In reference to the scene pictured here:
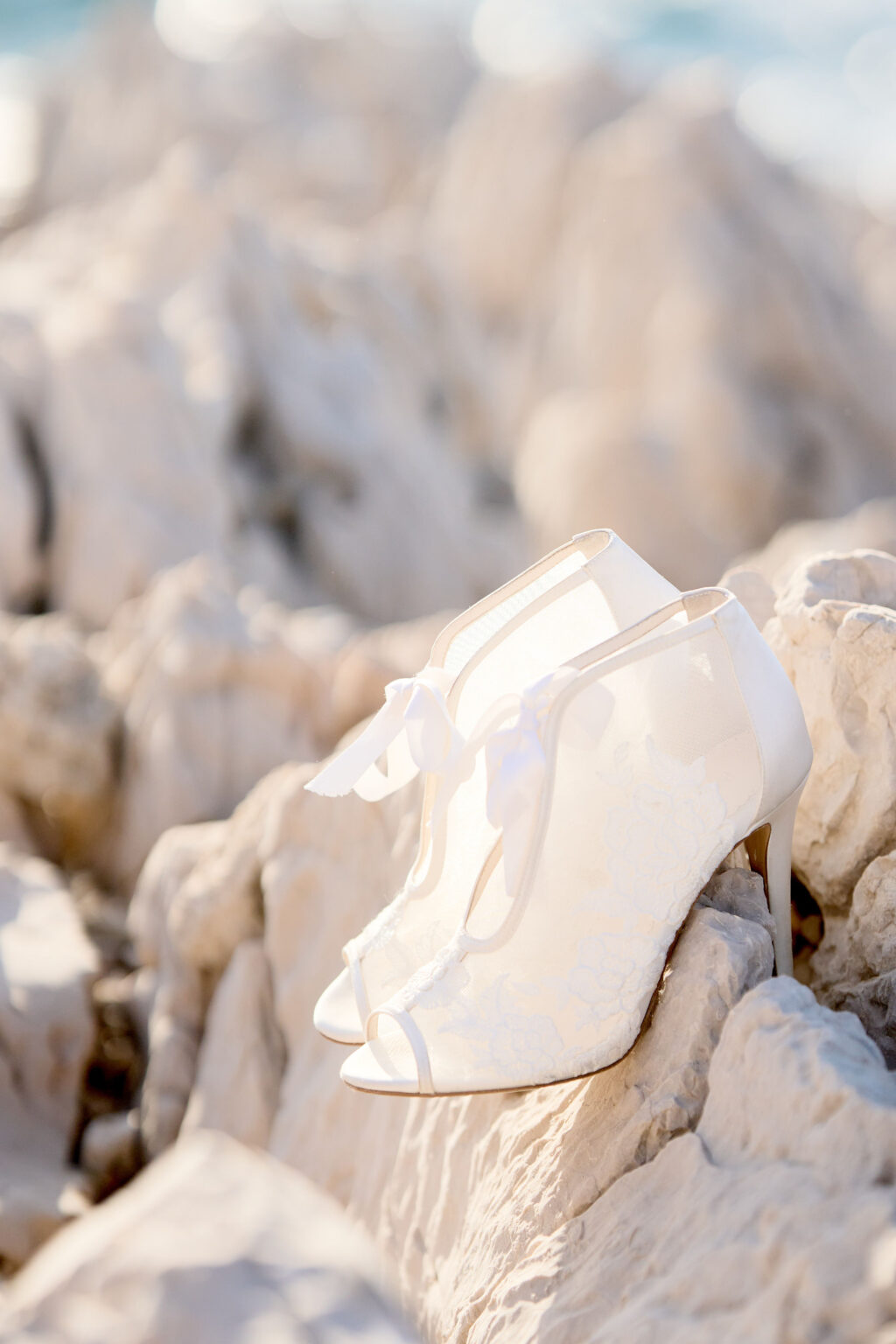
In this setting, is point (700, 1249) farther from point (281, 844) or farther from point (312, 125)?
point (312, 125)

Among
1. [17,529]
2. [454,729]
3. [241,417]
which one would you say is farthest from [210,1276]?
[241,417]

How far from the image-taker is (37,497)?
196 inches

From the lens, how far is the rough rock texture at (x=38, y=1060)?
1.83m

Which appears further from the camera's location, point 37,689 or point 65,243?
point 65,243

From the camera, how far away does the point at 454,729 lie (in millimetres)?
1355

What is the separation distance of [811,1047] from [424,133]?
12805mm

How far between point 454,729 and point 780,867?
424mm

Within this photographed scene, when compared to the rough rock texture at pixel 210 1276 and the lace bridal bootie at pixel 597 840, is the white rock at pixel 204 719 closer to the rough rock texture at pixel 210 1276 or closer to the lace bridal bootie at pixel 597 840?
the lace bridal bootie at pixel 597 840

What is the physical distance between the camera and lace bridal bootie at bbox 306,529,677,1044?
134 centimetres

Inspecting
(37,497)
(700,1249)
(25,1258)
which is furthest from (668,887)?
(37,497)

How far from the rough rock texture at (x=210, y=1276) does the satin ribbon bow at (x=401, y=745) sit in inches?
23.3

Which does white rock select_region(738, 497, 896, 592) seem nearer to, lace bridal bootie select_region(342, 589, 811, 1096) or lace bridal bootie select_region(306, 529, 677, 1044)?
lace bridal bootie select_region(306, 529, 677, 1044)

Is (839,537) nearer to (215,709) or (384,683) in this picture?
(384,683)

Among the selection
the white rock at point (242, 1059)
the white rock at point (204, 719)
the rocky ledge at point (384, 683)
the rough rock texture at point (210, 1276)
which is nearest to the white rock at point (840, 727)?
the rocky ledge at point (384, 683)
